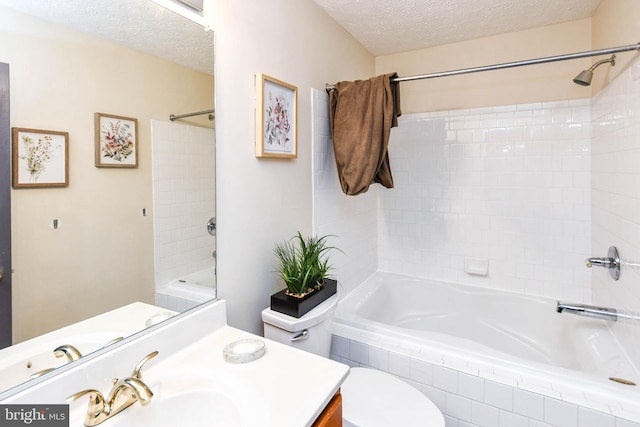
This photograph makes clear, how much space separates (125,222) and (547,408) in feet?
5.42

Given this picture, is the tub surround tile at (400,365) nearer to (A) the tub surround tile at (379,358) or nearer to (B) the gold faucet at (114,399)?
(A) the tub surround tile at (379,358)

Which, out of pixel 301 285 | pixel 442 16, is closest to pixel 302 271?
pixel 301 285

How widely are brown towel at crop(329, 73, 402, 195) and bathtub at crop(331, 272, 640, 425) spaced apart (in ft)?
2.75

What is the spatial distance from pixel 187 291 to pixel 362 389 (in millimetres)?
843

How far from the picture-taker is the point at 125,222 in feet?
3.30

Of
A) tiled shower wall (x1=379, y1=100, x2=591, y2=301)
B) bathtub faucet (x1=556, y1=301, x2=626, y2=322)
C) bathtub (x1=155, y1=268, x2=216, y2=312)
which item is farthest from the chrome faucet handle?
tiled shower wall (x1=379, y1=100, x2=591, y2=301)

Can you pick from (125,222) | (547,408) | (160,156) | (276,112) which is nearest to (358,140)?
(276,112)

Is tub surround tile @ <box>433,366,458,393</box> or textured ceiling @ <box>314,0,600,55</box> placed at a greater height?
textured ceiling @ <box>314,0,600,55</box>

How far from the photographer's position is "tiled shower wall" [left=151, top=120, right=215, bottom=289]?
1.11 meters

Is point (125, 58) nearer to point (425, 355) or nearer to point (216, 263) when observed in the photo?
point (216, 263)

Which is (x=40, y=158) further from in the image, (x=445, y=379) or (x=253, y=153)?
(x=445, y=379)

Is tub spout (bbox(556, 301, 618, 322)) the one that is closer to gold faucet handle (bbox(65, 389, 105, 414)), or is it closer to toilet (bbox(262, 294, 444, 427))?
toilet (bbox(262, 294, 444, 427))

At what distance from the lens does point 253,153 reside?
57.7 inches

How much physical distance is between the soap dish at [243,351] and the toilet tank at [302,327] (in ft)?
0.88
